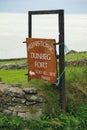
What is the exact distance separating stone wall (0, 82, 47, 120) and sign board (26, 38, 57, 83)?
2.49ft

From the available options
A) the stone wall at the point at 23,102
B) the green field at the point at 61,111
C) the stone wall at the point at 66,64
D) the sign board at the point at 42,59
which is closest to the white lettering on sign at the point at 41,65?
the sign board at the point at 42,59

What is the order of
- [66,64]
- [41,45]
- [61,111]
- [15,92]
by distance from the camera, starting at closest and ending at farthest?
[15,92]
[61,111]
[41,45]
[66,64]

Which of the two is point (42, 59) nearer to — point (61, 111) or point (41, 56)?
point (41, 56)

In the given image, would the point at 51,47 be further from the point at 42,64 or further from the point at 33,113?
the point at 33,113

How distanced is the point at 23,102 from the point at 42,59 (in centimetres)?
151

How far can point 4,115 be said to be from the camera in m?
16.8

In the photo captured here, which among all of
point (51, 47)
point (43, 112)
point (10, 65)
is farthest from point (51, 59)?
point (10, 65)

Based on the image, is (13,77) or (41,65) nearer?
(41,65)

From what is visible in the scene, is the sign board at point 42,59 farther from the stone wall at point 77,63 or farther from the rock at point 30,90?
the stone wall at point 77,63

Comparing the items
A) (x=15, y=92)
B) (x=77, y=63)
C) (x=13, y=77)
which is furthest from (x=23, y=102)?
(x=77, y=63)

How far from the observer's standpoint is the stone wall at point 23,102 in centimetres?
1672

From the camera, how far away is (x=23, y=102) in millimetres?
16703

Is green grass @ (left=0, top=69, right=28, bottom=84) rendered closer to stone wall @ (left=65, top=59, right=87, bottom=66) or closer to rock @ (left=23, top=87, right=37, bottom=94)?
rock @ (left=23, top=87, right=37, bottom=94)

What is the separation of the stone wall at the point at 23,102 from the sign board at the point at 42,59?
76cm
